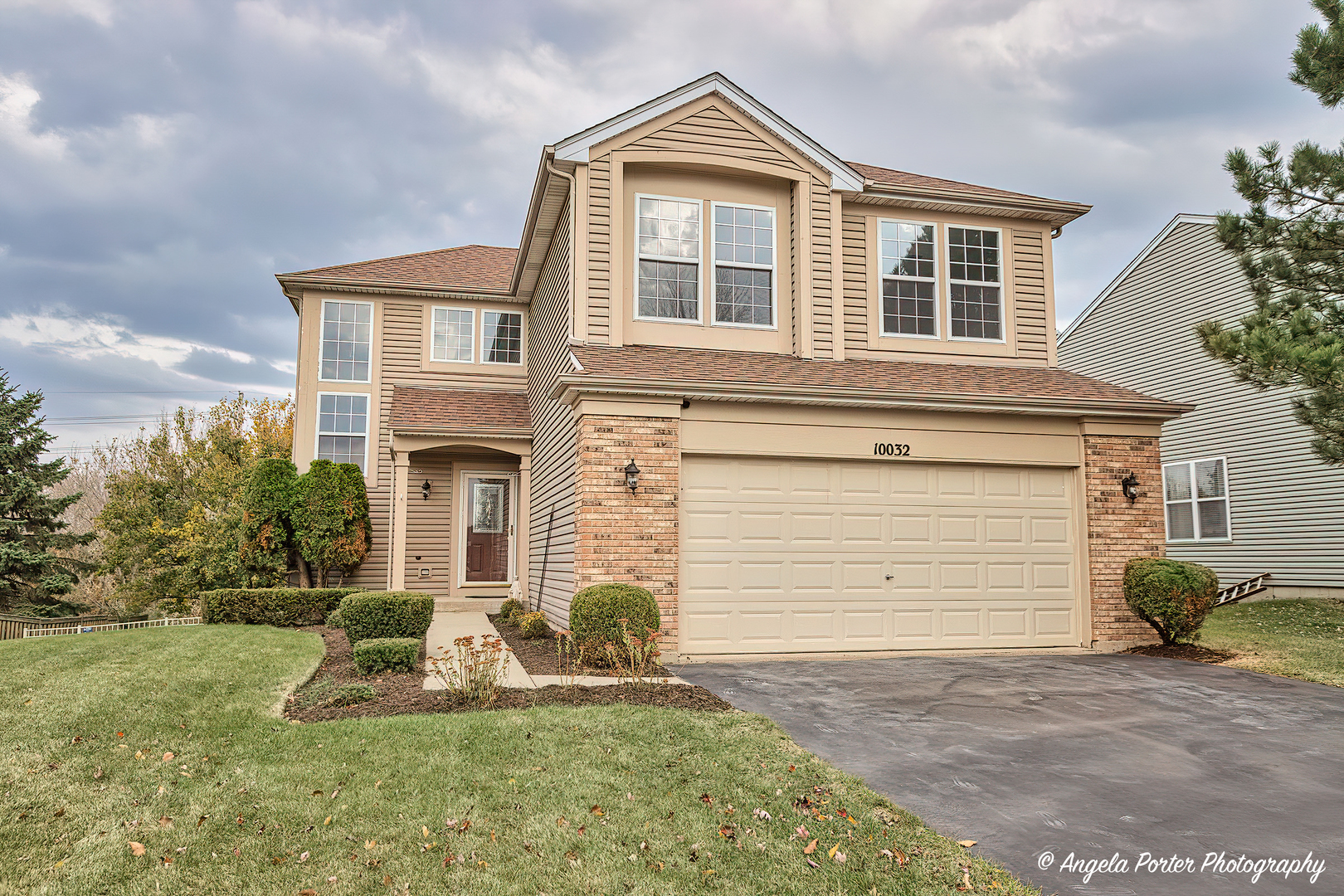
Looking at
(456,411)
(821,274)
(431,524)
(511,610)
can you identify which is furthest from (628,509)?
(431,524)

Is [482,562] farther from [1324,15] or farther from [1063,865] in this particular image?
[1324,15]

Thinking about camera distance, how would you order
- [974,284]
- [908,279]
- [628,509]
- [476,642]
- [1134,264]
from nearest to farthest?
[628,509] → [476,642] → [908,279] → [974,284] → [1134,264]

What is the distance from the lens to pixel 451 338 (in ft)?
56.9

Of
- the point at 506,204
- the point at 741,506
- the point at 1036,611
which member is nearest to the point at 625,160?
the point at 741,506

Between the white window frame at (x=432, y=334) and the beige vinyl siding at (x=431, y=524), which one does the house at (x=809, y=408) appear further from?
the white window frame at (x=432, y=334)

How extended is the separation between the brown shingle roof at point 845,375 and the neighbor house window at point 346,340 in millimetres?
8016

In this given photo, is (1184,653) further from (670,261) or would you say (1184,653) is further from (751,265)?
(670,261)

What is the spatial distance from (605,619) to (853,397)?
425cm

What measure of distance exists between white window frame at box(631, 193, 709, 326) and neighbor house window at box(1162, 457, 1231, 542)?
11.9 meters

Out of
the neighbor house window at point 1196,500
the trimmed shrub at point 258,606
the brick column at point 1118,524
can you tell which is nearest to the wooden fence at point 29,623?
the trimmed shrub at point 258,606

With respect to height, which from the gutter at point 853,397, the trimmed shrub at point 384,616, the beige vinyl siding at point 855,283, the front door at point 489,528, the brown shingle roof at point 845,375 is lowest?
the trimmed shrub at point 384,616

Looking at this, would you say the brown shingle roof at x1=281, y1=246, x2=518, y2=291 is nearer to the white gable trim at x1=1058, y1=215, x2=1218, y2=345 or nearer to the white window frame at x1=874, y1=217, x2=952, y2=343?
the white window frame at x1=874, y1=217, x2=952, y2=343

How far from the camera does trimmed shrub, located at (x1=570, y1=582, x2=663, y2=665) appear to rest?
861 cm

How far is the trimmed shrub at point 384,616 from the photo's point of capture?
10008 millimetres
